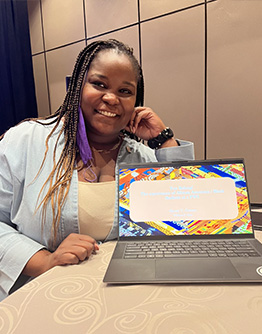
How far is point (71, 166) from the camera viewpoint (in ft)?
2.90

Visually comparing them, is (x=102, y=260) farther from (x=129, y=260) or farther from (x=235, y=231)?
(x=235, y=231)

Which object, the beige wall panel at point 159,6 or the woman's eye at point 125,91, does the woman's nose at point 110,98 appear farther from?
the beige wall panel at point 159,6

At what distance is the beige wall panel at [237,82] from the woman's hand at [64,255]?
1.61 metres

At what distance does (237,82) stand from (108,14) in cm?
148

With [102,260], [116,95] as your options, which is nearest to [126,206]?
[102,260]

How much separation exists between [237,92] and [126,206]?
160cm

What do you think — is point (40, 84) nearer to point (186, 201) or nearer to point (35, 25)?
point (35, 25)

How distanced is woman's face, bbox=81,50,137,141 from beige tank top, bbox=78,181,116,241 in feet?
0.81

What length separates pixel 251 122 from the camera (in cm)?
187

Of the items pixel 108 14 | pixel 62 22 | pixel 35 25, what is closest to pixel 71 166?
pixel 108 14

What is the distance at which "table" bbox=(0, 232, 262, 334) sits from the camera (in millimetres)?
401

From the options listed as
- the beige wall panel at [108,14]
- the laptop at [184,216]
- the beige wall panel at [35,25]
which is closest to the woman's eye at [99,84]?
the laptop at [184,216]

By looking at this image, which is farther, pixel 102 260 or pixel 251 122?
pixel 251 122

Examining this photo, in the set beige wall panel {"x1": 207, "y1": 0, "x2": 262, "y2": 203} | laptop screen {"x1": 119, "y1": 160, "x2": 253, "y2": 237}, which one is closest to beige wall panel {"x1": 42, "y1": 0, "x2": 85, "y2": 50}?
beige wall panel {"x1": 207, "y1": 0, "x2": 262, "y2": 203}
